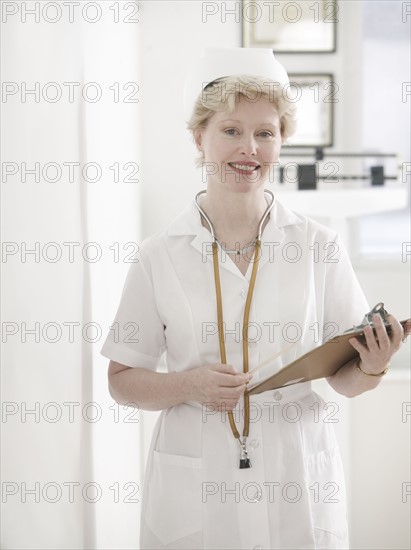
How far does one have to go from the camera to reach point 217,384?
133 centimetres

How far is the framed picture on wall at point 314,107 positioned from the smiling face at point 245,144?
1364 millimetres

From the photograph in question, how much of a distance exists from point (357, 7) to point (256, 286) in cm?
170

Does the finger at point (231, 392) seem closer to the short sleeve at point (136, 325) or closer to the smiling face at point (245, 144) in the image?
the short sleeve at point (136, 325)

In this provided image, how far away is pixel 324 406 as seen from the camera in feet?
4.94

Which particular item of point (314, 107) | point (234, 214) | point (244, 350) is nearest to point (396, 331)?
point (244, 350)

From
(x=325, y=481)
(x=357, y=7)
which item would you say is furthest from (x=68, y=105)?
(x=357, y=7)

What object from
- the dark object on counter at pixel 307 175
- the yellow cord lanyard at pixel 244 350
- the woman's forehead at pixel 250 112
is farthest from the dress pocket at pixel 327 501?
the dark object on counter at pixel 307 175

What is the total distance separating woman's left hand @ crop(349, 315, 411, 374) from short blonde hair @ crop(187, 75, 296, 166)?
0.45 m

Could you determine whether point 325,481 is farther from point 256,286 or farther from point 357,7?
point 357,7

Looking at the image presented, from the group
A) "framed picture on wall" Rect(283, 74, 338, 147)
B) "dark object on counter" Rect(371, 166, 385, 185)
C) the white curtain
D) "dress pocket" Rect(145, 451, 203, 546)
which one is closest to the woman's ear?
the white curtain

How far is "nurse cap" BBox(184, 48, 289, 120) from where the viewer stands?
146 cm

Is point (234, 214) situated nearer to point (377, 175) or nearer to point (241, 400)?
point (241, 400)

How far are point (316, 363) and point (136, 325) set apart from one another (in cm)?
38

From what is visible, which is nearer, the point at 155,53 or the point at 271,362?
the point at 271,362
